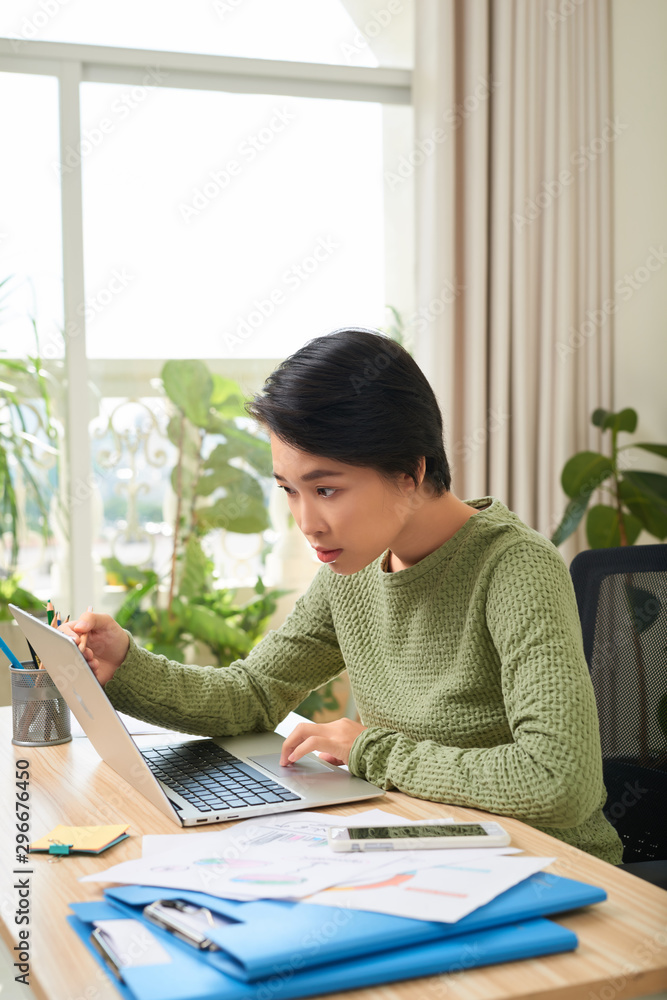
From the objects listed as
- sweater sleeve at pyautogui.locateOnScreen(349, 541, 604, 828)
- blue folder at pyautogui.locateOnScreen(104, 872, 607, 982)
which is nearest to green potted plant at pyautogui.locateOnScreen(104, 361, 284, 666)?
sweater sleeve at pyautogui.locateOnScreen(349, 541, 604, 828)

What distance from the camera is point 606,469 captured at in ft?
9.16

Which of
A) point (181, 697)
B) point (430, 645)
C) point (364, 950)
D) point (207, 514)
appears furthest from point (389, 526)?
point (207, 514)

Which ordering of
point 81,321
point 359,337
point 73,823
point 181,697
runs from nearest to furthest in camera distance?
point 73,823 → point 359,337 → point 181,697 → point 81,321

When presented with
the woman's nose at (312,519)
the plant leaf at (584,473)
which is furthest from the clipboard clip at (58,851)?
the plant leaf at (584,473)

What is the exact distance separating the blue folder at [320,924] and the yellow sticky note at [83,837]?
12 cm

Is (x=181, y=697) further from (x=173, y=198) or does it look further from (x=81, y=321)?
(x=173, y=198)

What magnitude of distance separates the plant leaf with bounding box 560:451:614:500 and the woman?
1.49 metres

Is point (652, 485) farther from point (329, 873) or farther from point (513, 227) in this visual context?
point (329, 873)

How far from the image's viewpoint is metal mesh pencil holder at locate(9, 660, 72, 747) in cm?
131

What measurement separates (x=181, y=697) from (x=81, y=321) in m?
1.73

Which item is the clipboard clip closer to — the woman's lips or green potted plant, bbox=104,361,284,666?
the woman's lips

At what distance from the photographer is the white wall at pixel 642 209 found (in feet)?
9.75

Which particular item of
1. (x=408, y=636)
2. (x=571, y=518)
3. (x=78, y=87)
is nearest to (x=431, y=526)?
(x=408, y=636)

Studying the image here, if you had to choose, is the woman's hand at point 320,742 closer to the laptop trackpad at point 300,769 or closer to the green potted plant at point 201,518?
the laptop trackpad at point 300,769
